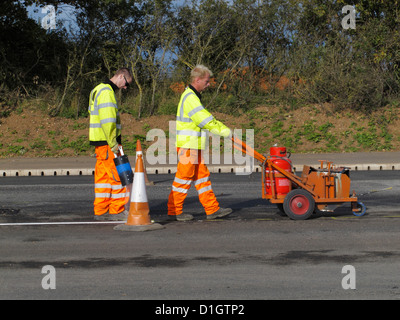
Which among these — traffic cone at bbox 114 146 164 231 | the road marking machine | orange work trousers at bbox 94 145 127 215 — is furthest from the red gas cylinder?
orange work trousers at bbox 94 145 127 215

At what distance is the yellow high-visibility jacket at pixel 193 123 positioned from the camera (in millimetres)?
9148

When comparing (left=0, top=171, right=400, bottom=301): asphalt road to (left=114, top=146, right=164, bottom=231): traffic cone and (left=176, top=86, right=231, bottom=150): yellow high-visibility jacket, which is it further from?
(left=176, top=86, right=231, bottom=150): yellow high-visibility jacket

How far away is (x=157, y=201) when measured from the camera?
11.5 metres

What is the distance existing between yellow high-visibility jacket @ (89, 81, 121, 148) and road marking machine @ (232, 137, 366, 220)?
158 cm

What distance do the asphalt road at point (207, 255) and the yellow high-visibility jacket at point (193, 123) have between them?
107 centimetres

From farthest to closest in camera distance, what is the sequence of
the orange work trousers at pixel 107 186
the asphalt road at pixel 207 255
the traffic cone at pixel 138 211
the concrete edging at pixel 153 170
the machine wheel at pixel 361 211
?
the concrete edging at pixel 153 170 < the machine wheel at pixel 361 211 < the orange work trousers at pixel 107 186 < the traffic cone at pixel 138 211 < the asphalt road at pixel 207 255

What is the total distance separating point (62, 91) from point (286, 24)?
25.3ft

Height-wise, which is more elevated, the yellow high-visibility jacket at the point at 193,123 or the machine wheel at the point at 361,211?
the yellow high-visibility jacket at the point at 193,123

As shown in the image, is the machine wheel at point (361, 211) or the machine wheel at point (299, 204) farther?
the machine wheel at point (361, 211)

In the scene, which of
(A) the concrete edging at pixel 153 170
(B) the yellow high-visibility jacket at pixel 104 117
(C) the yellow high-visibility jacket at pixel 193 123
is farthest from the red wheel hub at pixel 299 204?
(A) the concrete edging at pixel 153 170

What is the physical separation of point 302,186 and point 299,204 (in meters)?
0.24

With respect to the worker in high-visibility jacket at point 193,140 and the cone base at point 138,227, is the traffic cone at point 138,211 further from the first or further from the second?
the worker in high-visibility jacket at point 193,140
